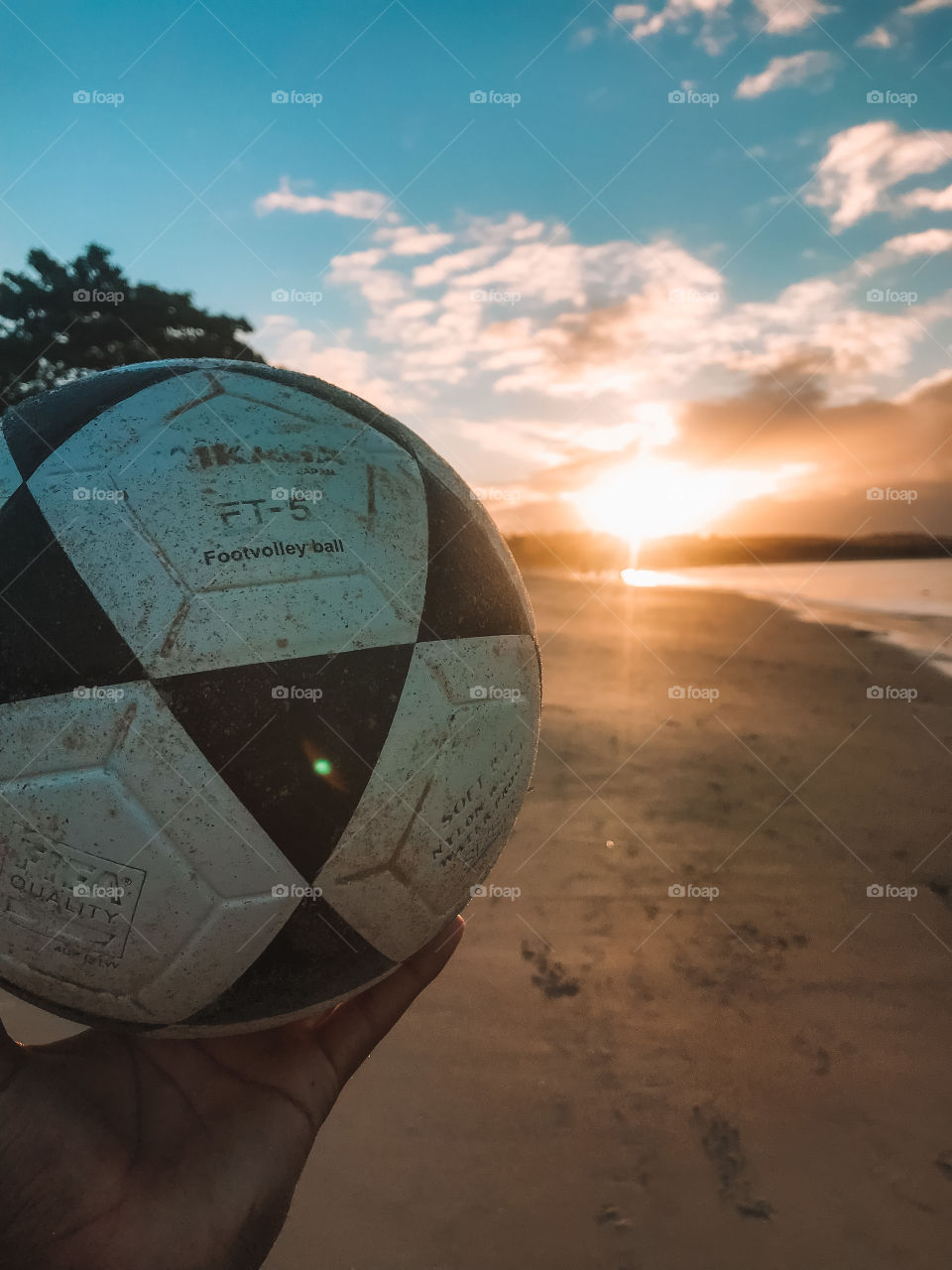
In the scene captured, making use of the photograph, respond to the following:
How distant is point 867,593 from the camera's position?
19609 millimetres

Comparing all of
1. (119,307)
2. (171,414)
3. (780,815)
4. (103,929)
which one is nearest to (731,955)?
(780,815)

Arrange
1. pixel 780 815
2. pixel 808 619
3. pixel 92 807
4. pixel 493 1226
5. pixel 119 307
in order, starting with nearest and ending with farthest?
pixel 92 807
pixel 493 1226
pixel 780 815
pixel 119 307
pixel 808 619

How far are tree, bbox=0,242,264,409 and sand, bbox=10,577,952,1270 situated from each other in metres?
7.96

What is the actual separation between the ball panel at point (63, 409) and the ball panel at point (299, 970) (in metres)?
1.26

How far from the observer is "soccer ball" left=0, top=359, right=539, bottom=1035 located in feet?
5.40

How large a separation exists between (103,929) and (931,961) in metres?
4.26

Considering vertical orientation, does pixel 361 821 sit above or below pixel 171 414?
below

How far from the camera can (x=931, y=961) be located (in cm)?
416

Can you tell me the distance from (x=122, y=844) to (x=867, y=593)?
21.0 meters

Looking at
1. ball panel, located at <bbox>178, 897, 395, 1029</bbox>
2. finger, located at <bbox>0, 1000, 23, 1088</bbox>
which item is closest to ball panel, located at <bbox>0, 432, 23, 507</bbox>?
ball panel, located at <bbox>178, 897, 395, 1029</bbox>

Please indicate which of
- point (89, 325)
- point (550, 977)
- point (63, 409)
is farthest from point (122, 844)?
point (89, 325)

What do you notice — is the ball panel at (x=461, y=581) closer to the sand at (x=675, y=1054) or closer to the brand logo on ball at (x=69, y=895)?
the brand logo on ball at (x=69, y=895)

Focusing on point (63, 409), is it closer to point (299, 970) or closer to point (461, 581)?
point (461, 581)

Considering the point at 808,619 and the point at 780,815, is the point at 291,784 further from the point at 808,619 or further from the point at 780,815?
the point at 808,619
